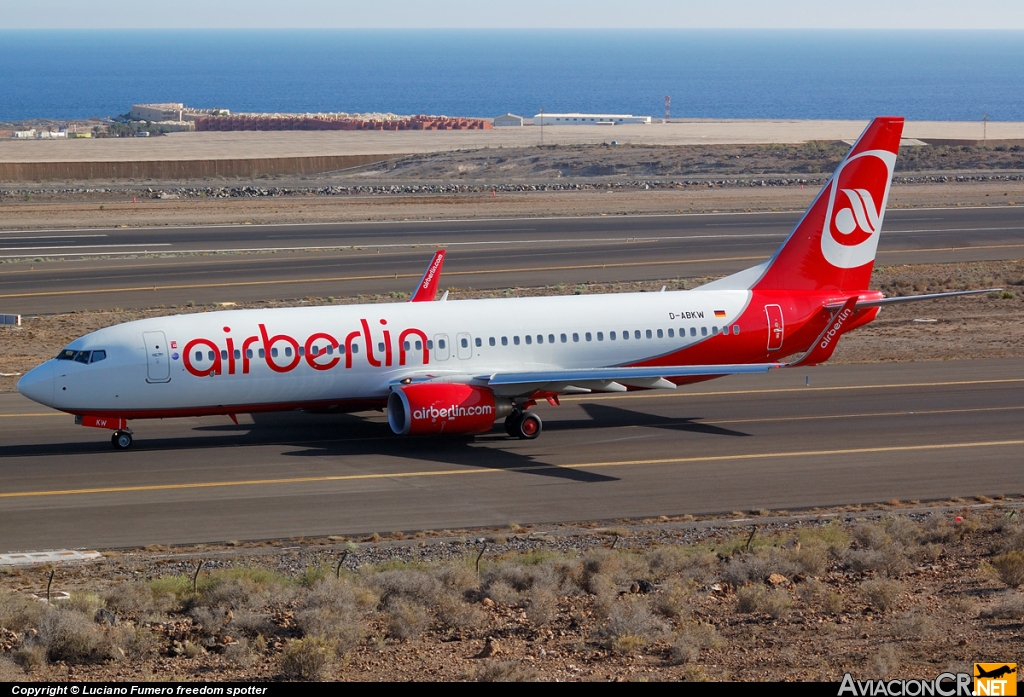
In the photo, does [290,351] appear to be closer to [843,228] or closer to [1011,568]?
[843,228]

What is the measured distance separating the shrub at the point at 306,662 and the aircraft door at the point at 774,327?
73.5 ft

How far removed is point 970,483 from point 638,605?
13411 mm

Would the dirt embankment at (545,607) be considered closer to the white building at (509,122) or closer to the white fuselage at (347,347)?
the white fuselage at (347,347)

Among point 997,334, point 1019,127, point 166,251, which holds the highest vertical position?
point 1019,127

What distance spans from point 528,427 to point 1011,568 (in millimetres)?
14880

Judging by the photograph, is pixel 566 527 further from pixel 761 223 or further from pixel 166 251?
pixel 761 223

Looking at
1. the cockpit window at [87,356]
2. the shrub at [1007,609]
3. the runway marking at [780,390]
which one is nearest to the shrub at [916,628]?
the shrub at [1007,609]

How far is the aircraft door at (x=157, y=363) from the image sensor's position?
103ft

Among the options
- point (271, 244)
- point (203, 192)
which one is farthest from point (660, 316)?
point (203, 192)

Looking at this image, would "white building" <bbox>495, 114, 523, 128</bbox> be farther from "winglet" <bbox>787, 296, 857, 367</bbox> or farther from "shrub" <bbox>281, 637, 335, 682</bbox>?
"shrub" <bbox>281, 637, 335, 682</bbox>

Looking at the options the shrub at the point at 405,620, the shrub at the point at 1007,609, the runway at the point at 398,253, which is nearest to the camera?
the shrub at the point at 405,620

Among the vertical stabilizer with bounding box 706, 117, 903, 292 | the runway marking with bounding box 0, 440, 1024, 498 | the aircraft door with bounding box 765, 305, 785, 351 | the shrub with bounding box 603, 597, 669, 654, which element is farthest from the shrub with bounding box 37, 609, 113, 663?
the vertical stabilizer with bounding box 706, 117, 903, 292

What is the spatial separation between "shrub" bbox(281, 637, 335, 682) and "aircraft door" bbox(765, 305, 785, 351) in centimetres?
2240

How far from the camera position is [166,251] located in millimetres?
70000
